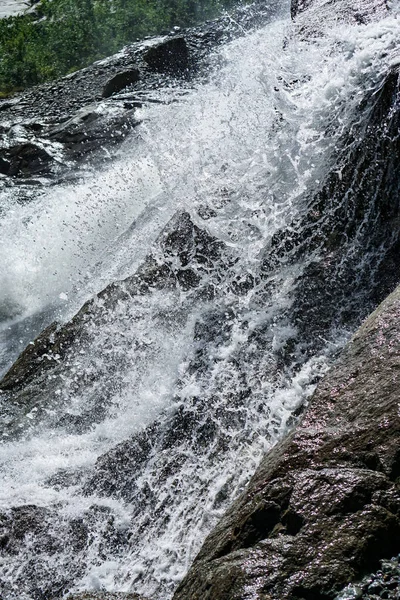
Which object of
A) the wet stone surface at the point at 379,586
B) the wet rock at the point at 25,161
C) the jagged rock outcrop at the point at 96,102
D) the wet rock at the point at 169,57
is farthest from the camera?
the wet rock at the point at 169,57

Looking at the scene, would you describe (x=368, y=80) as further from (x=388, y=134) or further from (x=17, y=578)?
(x=17, y=578)

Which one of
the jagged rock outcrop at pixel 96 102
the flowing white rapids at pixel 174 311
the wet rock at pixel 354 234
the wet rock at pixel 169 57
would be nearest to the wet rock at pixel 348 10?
the flowing white rapids at pixel 174 311

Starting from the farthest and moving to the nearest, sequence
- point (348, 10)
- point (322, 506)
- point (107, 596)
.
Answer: point (348, 10) < point (107, 596) < point (322, 506)

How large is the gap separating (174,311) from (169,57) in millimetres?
7853

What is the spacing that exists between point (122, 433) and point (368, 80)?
12.6 feet

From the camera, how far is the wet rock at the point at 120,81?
444 inches

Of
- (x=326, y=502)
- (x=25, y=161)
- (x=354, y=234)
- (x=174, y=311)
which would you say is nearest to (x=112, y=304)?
(x=174, y=311)

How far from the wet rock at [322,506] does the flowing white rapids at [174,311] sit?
102cm

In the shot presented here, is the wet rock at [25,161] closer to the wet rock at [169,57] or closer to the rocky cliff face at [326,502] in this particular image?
the wet rock at [169,57]

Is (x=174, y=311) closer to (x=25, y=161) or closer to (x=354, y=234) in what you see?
(x=354, y=234)

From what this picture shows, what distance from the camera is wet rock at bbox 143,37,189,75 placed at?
11.9 meters

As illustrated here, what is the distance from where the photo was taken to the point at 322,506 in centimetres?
276

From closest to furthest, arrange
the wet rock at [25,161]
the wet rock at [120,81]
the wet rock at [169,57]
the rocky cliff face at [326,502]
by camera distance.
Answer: the rocky cliff face at [326,502]
the wet rock at [25,161]
the wet rock at [120,81]
the wet rock at [169,57]

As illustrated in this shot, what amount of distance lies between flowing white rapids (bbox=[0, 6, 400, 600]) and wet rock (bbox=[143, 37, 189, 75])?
9.11 ft
